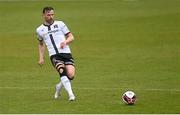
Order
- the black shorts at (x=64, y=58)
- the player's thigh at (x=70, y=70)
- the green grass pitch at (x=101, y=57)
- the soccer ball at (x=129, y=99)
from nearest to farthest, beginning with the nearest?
the soccer ball at (x=129, y=99)
the green grass pitch at (x=101, y=57)
the player's thigh at (x=70, y=70)
the black shorts at (x=64, y=58)

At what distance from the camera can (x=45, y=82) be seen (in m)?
24.3

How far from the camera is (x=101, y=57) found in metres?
33.6

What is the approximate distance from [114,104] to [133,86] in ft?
13.9

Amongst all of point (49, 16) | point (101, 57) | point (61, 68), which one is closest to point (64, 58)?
point (61, 68)

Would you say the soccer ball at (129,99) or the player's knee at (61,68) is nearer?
the soccer ball at (129,99)

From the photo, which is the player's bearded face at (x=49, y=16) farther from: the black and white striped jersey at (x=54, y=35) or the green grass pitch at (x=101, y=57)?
the green grass pitch at (x=101, y=57)

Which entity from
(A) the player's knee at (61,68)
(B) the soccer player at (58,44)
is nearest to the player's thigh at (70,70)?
(B) the soccer player at (58,44)

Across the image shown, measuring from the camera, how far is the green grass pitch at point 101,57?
757 inches

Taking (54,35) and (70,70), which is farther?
(54,35)

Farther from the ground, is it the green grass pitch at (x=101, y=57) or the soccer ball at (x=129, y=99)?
the green grass pitch at (x=101, y=57)

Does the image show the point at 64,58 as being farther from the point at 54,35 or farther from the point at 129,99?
the point at 129,99

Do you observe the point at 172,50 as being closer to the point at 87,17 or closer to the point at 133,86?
the point at 133,86

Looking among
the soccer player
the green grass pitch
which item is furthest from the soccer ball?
the soccer player

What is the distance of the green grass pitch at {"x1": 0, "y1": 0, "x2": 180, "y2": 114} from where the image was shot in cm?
1923
